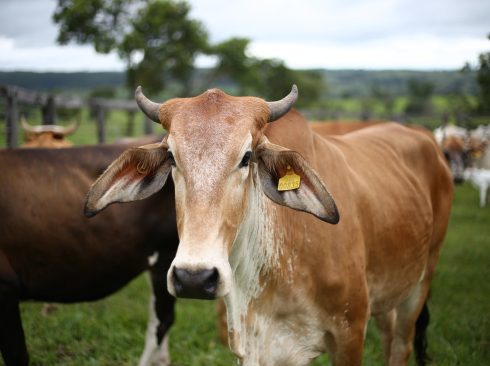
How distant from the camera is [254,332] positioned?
8.91 feet

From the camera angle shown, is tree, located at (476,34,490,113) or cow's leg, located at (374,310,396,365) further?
tree, located at (476,34,490,113)

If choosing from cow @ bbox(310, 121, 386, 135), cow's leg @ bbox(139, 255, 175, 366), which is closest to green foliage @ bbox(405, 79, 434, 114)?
cow @ bbox(310, 121, 386, 135)

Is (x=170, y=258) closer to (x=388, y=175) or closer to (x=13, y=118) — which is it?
(x=388, y=175)

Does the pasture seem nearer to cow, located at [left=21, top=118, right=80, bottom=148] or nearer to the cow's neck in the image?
the cow's neck

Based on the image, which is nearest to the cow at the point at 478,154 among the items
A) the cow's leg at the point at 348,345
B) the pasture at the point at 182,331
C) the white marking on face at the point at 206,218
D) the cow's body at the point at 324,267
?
the pasture at the point at 182,331

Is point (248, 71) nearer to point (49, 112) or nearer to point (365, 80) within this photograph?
point (49, 112)

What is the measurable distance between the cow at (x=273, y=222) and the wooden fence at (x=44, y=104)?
5133mm

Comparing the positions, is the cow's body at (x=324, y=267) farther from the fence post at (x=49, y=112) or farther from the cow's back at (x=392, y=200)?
the fence post at (x=49, y=112)

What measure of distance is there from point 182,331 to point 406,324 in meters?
2.15

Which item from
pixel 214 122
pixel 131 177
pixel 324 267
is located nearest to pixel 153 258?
pixel 131 177

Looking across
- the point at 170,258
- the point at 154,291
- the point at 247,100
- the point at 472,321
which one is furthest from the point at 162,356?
the point at 472,321

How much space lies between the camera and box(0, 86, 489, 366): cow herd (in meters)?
2.25

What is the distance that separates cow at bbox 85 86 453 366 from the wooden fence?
513cm

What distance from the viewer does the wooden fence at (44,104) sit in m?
7.21
